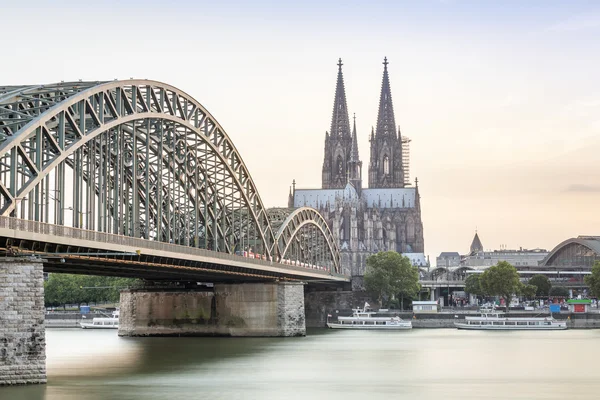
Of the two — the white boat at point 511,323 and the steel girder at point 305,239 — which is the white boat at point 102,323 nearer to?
the steel girder at point 305,239

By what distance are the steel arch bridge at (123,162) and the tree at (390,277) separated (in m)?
56.1

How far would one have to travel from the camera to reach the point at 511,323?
A: 13188 centimetres

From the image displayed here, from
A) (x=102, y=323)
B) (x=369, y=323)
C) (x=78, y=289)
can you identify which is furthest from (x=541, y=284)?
(x=102, y=323)

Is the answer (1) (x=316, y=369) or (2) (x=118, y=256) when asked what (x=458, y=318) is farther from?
(2) (x=118, y=256)

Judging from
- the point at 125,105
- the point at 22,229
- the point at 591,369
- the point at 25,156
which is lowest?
the point at 591,369

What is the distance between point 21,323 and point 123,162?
22.7 metres

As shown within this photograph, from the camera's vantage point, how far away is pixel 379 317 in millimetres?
140875

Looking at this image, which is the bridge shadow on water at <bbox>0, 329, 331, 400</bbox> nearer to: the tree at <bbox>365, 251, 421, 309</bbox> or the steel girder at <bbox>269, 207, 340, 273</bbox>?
the steel girder at <bbox>269, 207, 340, 273</bbox>

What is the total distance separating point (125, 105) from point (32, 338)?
21.2 m

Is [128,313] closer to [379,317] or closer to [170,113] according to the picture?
[170,113]

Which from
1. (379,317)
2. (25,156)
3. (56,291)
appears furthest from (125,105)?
(56,291)

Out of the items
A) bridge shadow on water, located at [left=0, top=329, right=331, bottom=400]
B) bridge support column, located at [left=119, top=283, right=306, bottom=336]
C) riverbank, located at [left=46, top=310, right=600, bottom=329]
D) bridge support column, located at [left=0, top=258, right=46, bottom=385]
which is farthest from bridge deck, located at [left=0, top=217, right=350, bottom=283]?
riverbank, located at [left=46, top=310, right=600, bottom=329]

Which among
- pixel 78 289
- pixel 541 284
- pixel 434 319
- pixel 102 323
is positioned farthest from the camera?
pixel 541 284

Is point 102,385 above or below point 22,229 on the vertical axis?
below
